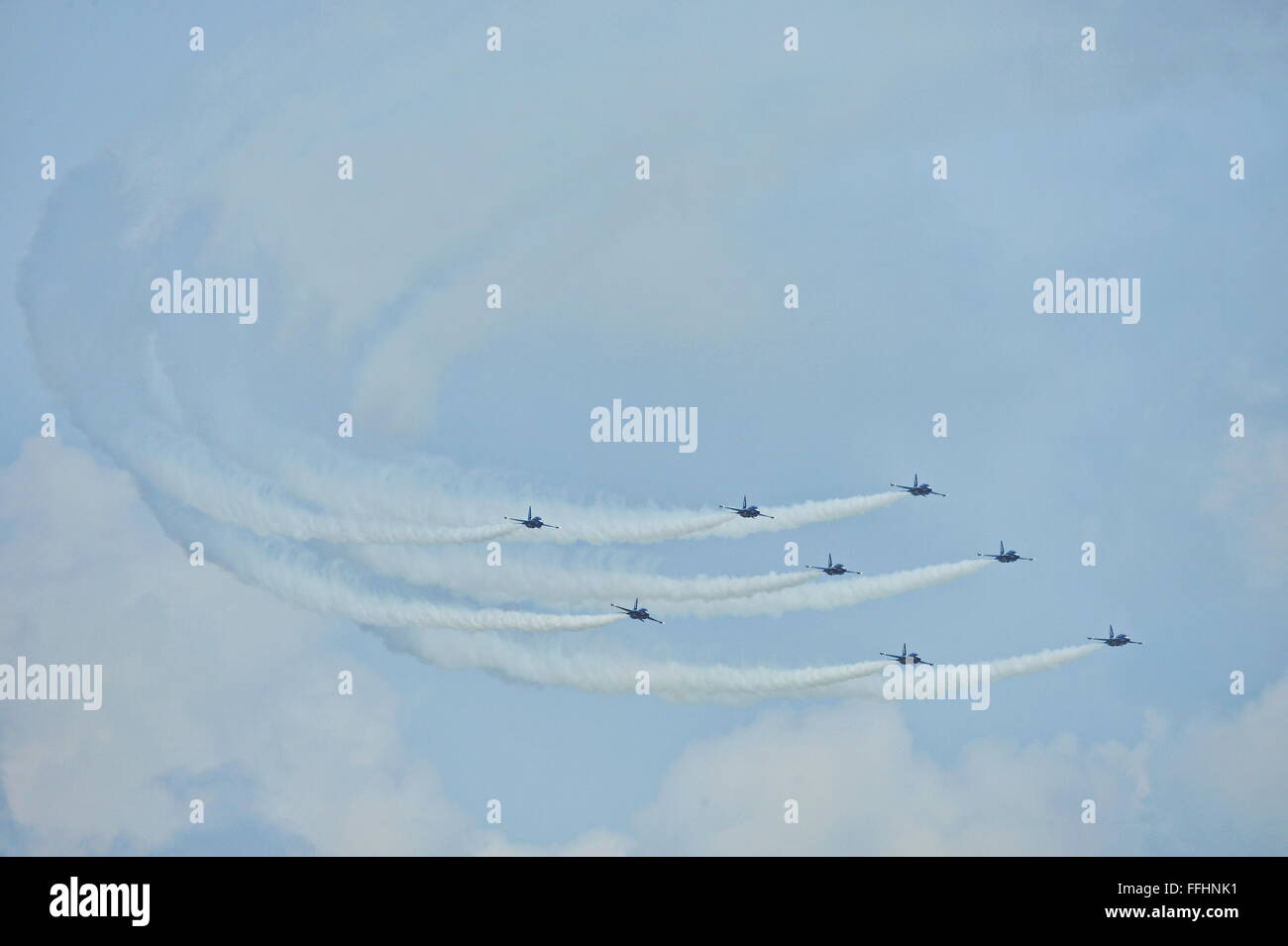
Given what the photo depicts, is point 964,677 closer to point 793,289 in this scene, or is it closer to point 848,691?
point 848,691
